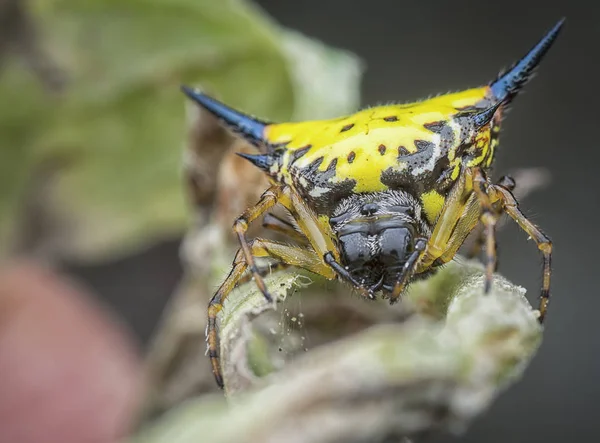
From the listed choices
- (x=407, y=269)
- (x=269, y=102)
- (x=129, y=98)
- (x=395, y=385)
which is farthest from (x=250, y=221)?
(x=129, y=98)

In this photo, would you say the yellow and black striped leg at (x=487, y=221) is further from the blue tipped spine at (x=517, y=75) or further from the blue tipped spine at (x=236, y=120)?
the blue tipped spine at (x=236, y=120)

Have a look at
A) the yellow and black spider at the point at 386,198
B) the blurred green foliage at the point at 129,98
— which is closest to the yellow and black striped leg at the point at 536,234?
the yellow and black spider at the point at 386,198

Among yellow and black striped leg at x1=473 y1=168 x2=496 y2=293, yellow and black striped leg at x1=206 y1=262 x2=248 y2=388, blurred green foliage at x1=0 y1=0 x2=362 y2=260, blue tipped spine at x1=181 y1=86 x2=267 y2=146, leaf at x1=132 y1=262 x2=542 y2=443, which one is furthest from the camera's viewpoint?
blurred green foliage at x1=0 y1=0 x2=362 y2=260

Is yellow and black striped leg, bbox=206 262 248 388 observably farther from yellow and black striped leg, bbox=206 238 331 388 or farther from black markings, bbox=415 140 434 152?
black markings, bbox=415 140 434 152

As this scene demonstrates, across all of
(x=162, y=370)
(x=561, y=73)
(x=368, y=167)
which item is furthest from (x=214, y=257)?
(x=561, y=73)

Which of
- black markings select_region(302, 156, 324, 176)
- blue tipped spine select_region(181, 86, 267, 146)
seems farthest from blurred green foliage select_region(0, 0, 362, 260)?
black markings select_region(302, 156, 324, 176)

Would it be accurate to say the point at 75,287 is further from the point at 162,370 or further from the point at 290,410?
the point at 290,410
